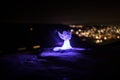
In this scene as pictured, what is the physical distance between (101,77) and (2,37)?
15.4 meters

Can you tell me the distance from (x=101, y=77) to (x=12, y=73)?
4.06m

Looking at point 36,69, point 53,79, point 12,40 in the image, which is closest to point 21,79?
point 53,79

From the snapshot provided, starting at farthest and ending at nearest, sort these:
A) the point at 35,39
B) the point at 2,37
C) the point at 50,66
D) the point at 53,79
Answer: the point at 35,39 → the point at 2,37 → the point at 50,66 → the point at 53,79

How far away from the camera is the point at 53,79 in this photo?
31.1 ft

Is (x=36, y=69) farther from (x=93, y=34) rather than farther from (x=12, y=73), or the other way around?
(x=93, y=34)

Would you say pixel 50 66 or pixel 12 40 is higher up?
pixel 12 40

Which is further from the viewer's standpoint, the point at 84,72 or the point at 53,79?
the point at 84,72

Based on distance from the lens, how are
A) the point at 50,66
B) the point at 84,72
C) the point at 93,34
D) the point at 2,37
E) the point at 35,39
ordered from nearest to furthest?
the point at 84,72 → the point at 50,66 → the point at 2,37 → the point at 35,39 → the point at 93,34

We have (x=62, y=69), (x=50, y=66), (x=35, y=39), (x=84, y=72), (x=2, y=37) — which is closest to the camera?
(x=84, y=72)

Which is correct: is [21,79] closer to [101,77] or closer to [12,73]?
[12,73]

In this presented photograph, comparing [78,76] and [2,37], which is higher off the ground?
[2,37]

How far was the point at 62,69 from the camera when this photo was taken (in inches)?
455

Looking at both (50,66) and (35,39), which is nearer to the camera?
(50,66)

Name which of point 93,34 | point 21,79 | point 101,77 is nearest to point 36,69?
point 21,79
